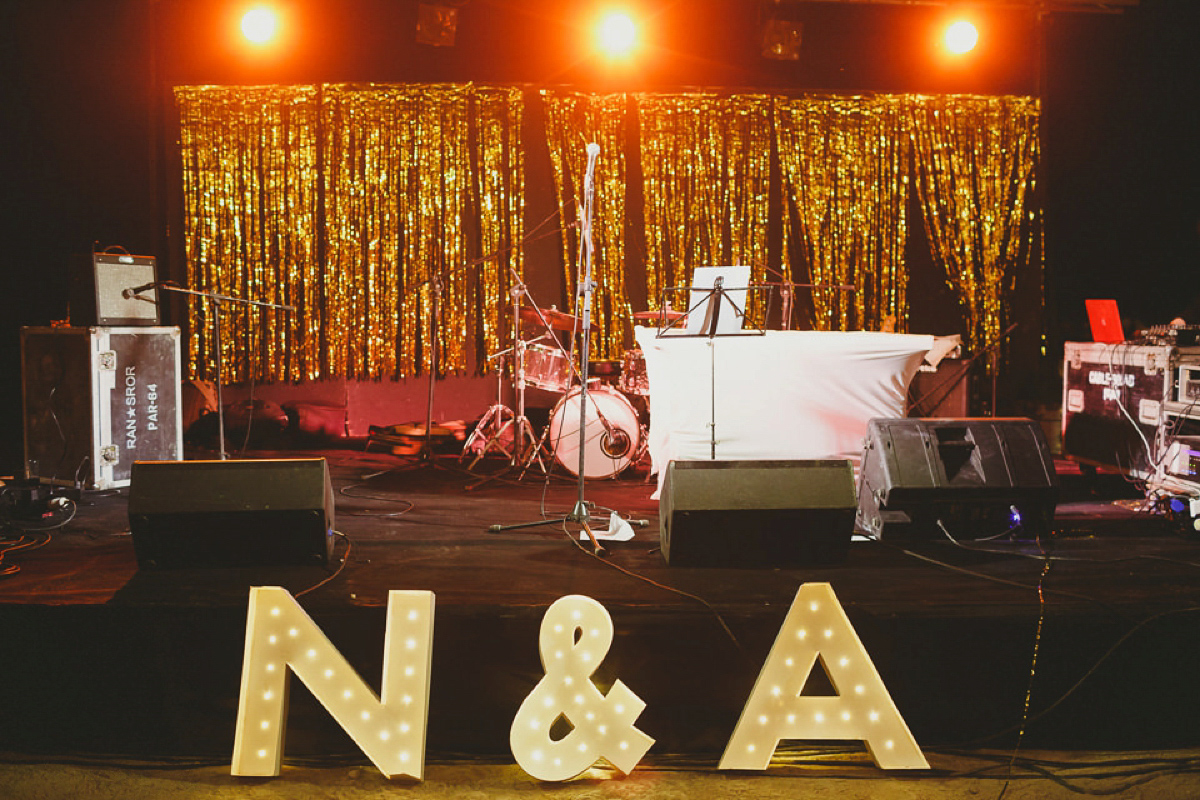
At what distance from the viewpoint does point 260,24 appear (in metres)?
7.19

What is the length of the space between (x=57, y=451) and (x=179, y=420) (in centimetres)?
68

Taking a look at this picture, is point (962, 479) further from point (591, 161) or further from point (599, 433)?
point (599, 433)

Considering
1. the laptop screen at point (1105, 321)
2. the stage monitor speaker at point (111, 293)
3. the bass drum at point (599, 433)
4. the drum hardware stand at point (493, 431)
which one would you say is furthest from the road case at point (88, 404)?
the laptop screen at point (1105, 321)

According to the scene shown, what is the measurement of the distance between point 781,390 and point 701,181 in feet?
11.3

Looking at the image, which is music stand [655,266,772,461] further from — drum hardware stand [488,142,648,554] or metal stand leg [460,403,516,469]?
metal stand leg [460,403,516,469]

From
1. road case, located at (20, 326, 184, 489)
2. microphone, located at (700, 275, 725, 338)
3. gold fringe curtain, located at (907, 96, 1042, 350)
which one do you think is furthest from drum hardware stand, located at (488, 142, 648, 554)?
gold fringe curtain, located at (907, 96, 1042, 350)

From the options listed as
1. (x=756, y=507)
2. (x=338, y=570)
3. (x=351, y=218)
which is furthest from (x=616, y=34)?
(x=338, y=570)

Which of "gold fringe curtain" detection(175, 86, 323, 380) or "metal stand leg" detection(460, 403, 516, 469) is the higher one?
"gold fringe curtain" detection(175, 86, 323, 380)

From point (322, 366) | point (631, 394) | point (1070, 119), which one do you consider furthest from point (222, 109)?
point (1070, 119)

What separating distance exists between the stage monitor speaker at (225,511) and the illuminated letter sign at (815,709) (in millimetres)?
1689

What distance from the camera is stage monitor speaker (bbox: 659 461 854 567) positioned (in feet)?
10.8

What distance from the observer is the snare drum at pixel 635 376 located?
20.1 feet

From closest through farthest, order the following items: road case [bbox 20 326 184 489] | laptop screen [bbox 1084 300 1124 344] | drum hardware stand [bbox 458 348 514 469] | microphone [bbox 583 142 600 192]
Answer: microphone [bbox 583 142 600 192] → road case [bbox 20 326 184 489] → laptop screen [bbox 1084 300 1124 344] → drum hardware stand [bbox 458 348 514 469]

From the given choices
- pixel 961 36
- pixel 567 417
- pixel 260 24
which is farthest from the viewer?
pixel 961 36
